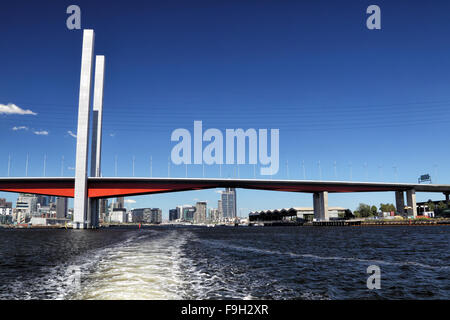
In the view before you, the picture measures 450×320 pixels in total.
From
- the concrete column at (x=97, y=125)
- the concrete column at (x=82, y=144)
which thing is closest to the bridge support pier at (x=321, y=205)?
the concrete column at (x=97, y=125)

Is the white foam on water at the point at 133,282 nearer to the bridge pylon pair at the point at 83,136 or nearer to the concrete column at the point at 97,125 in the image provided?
the bridge pylon pair at the point at 83,136

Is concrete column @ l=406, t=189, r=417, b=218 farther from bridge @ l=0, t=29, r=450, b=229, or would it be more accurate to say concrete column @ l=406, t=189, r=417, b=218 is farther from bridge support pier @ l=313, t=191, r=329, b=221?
bridge support pier @ l=313, t=191, r=329, b=221

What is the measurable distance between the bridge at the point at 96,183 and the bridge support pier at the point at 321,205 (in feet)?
0.85

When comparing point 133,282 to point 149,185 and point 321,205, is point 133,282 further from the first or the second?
point 321,205

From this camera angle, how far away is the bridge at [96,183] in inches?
3556

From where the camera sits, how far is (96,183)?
10050cm

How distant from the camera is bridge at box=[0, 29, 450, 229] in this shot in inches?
3556

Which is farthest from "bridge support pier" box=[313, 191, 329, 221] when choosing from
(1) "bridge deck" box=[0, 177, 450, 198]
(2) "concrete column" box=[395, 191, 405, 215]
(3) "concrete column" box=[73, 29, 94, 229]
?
(3) "concrete column" box=[73, 29, 94, 229]

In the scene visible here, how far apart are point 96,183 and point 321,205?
84.2m

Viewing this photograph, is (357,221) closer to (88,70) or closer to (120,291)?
(88,70)

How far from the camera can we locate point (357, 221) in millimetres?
140375

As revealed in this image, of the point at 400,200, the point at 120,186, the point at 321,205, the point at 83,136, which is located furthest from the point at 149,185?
the point at 400,200

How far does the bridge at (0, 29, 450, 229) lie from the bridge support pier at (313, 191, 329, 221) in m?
0.26
